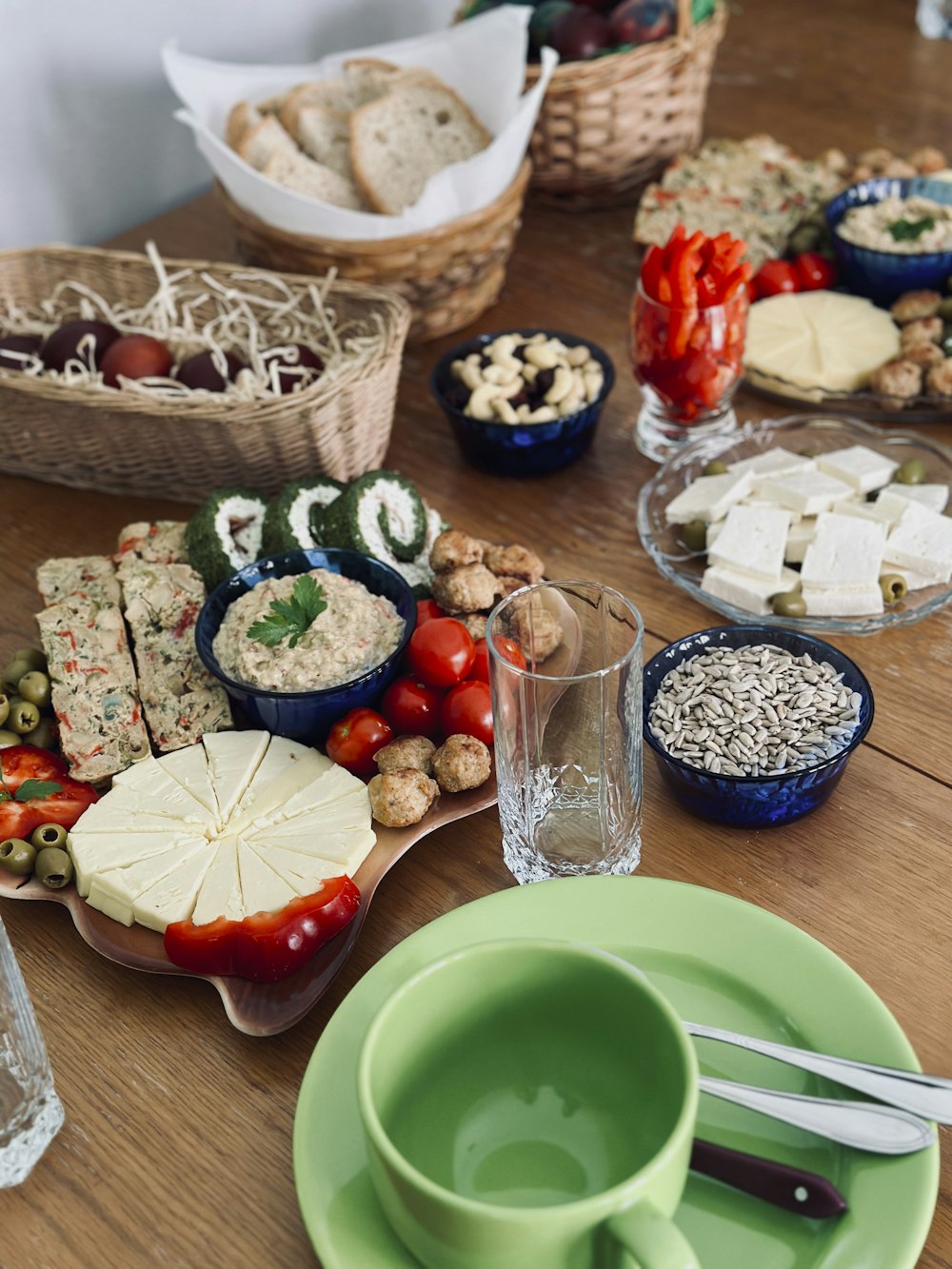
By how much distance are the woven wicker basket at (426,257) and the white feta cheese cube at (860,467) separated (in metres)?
0.57

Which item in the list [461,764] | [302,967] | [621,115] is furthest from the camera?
[621,115]

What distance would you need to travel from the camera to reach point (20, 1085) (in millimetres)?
848

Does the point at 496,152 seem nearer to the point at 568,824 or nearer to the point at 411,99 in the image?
the point at 411,99

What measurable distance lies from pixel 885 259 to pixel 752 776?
0.95 meters

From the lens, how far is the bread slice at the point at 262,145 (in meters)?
1.73

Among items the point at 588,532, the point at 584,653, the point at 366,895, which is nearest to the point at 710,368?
the point at 588,532

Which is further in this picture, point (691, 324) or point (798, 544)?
point (691, 324)

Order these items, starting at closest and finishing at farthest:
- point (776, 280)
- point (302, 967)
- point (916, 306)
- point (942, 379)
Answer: point (302, 967) < point (942, 379) < point (916, 306) < point (776, 280)

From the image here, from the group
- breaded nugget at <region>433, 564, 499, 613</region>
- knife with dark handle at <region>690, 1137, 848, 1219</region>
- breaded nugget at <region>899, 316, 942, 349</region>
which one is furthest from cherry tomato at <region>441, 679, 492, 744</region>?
breaded nugget at <region>899, 316, 942, 349</region>

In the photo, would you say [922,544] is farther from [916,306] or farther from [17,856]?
[17,856]

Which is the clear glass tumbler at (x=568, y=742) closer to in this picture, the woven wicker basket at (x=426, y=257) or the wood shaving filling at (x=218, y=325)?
the wood shaving filling at (x=218, y=325)

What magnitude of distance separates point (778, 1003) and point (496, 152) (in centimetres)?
120

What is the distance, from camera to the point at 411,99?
5.95 ft

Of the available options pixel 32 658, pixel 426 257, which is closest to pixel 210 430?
pixel 32 658
